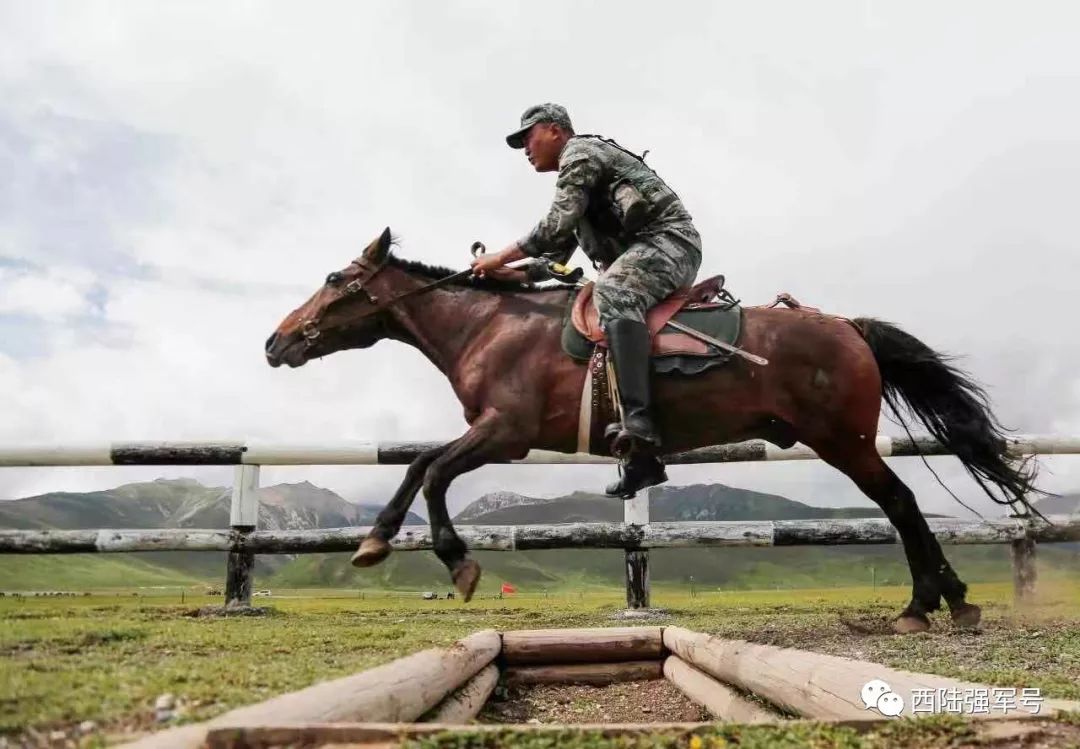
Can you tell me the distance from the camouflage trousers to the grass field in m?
1.57

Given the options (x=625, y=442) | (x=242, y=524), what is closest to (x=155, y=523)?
(x=242, y=524)

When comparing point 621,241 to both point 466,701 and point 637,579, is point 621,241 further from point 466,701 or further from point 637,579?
point 637,579

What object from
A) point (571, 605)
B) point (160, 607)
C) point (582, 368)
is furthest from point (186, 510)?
point (582, 368)

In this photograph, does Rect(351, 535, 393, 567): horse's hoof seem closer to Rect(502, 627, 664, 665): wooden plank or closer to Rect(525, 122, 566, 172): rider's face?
Rect(502, 627, 664, 665): wooden plank

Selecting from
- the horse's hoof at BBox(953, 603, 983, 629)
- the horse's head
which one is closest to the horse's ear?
the horse's head

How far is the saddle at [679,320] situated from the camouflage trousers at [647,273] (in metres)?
0.06

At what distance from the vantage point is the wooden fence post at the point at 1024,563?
591 centimetres

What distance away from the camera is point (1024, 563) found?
6004 millimetres

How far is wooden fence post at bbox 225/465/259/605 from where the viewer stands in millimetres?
5996

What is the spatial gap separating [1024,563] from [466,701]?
4.74 meters

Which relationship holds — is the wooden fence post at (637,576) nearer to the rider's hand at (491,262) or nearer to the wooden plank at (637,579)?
the wooden plank at (637,579)

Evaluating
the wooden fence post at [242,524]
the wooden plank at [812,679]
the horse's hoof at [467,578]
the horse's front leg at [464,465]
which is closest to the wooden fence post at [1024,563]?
the wooden plank at [812,679]

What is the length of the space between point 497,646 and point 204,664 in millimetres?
1801

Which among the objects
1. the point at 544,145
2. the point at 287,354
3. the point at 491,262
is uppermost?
the point at 544,145
